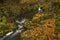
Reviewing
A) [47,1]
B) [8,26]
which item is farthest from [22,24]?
[47,1]

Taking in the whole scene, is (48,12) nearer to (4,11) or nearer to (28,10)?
(28,10)

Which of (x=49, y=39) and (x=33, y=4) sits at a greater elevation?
(x=33, y=4)

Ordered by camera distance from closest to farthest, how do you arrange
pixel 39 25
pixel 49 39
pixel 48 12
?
pixel 49 39 < pixel 39 25 < pixel 48 12

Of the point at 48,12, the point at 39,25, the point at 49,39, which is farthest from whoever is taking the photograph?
the point at 48,12

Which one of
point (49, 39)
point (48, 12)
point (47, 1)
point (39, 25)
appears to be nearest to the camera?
point (49, 39)

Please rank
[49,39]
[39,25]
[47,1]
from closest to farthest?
1. [49,39]
2. [39,25]
3. [47,1]

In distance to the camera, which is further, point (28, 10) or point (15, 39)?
point (28, 10)

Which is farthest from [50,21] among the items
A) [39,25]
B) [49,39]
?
[49,39]

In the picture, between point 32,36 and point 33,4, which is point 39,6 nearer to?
point 33,4

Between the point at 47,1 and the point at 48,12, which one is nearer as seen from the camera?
the point at 48,12
